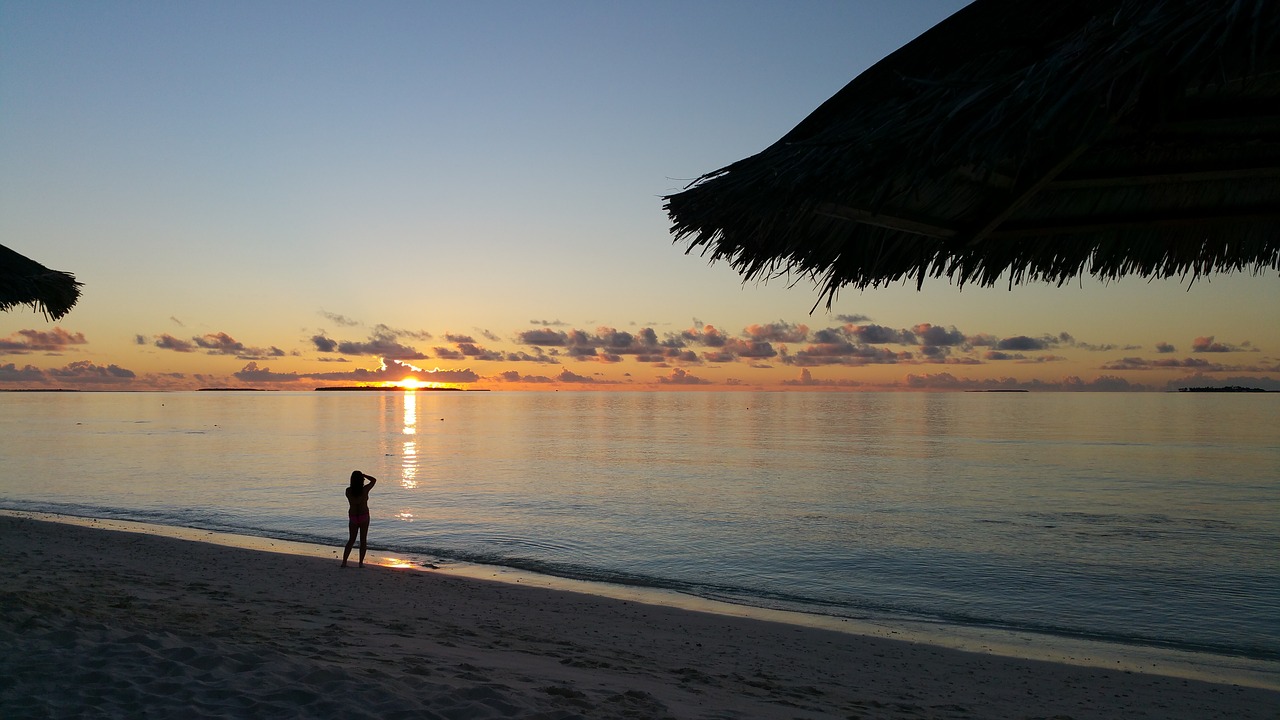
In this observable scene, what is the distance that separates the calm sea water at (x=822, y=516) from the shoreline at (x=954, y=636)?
0.49 meters

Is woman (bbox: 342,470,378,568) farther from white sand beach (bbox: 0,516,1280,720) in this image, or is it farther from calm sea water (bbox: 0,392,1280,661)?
calm sea water (bbox: 0,392,1280,661)

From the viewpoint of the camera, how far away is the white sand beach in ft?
19.2

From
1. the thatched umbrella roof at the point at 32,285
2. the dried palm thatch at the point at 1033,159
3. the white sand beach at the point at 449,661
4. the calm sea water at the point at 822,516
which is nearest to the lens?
the dried palm thatch at the point at 1033,159

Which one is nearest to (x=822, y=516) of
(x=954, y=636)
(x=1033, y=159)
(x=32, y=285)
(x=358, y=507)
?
(x=954, y=636)

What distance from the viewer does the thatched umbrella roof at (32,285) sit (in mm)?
9680

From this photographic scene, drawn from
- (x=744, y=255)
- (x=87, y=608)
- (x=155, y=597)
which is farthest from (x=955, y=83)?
(x=155, y=597)

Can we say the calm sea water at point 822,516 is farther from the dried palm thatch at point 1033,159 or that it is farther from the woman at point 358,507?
the dried palm thatch at point 1033,159

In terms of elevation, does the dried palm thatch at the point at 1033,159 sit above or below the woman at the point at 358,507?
above

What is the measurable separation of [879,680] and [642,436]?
54.9 metres

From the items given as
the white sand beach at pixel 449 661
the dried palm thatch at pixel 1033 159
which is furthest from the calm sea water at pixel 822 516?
the dried palm thatch at pixel 1033 159

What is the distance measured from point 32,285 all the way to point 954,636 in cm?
1312

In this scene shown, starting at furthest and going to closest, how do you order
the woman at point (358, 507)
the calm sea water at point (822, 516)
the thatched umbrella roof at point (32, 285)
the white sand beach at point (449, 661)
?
1. the calm sea water at point (822, 516)
2. the woman at point (358, 507)
3. the thatched umbrella roof at point (32, 285)
4. the white sand beach at point (449, 661)

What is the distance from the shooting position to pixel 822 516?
22.9 metres

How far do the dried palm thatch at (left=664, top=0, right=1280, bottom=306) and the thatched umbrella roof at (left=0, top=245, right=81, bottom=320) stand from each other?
31.5ft
